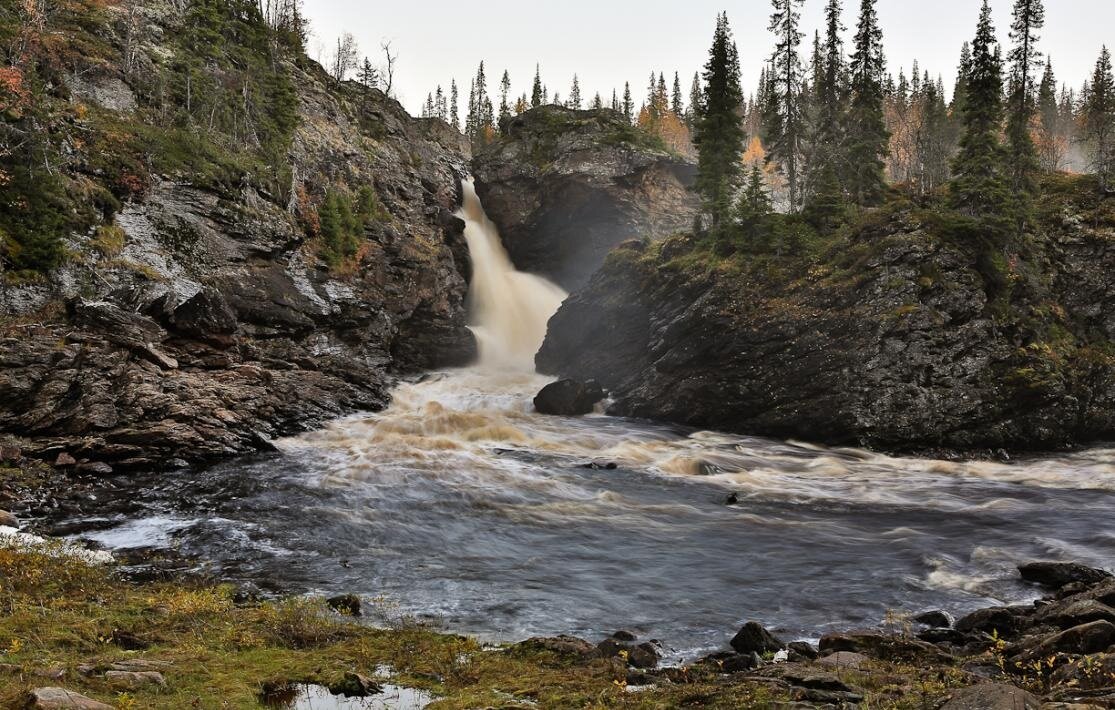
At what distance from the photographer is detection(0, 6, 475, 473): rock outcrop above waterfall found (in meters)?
20.7

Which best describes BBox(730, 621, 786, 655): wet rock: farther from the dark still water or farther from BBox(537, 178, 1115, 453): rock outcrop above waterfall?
BBox(537, 178, 1115, 453): rock outcrop above waterfall

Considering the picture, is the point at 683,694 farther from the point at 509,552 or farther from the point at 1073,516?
the point at 1073,516

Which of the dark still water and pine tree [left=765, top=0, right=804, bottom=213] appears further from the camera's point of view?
pine tree [left=765, top=0, right=804, bottom=213]

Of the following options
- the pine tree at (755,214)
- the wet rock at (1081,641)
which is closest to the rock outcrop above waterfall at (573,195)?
the pine tree at (755,214)

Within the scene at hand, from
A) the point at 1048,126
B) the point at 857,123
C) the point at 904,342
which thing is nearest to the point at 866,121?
the point at 857,123

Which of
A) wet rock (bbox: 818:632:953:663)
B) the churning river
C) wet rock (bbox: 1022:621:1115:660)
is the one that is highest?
wet rock (bbox: 1022:621:1115:660)

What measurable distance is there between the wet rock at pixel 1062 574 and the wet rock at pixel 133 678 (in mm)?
15128

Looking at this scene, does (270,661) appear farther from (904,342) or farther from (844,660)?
(904,342)

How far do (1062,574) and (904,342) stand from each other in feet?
49.0

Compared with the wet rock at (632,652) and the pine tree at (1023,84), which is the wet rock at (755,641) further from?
the pine tree at (1023,84)

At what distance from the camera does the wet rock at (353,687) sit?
6.98 meters

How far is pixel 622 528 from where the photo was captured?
55.4 ft

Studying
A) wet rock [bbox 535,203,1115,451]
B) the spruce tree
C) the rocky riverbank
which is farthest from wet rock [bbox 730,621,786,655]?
the spruce tree

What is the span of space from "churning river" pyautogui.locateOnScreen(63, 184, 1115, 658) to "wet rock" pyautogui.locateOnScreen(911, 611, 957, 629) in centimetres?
61
